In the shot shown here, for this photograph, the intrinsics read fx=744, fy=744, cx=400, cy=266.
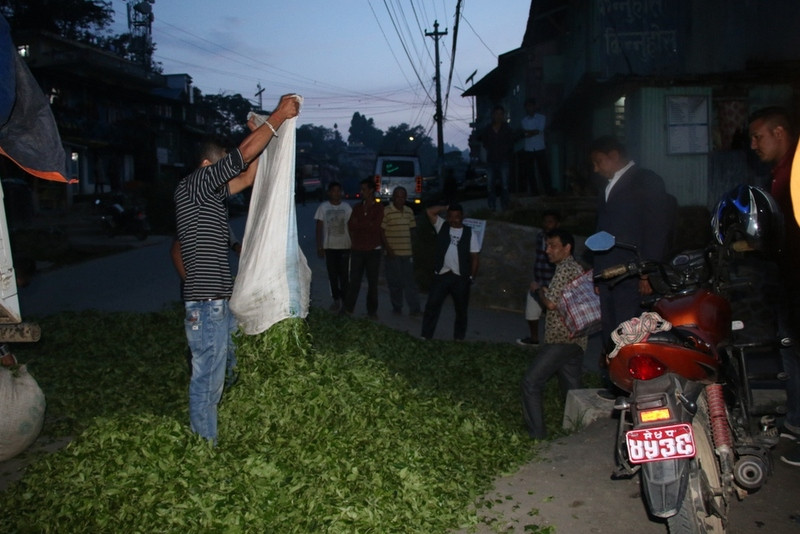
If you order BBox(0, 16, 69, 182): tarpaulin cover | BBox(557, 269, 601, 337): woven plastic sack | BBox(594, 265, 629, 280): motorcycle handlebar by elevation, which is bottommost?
BBox(557, 269, 601, 337): woven plastic sack

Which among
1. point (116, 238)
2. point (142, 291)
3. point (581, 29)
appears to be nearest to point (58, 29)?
point (116, 238)

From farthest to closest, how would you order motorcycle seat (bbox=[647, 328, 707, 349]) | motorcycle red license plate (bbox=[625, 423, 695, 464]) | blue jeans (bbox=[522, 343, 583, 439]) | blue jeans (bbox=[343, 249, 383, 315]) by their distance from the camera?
blue jeans (bbox=[343, 249, 383, 315]) → blue jeans (bbox=[522, 343, 583, 439]) → motorcycle seat (bbox=[647, 328, 707, 349]) → motorcycle red license plate (bbox=[625, 423, 695, 464])

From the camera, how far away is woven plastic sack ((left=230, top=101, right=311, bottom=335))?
181 inches

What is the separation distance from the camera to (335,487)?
3.98 meters

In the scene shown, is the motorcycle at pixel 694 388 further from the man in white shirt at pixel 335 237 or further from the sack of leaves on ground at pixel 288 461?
the man in white shirt at pixel 335 237

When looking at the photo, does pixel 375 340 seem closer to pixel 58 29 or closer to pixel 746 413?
pixel 746 413

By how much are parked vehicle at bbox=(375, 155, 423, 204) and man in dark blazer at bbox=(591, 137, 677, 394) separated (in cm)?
2227

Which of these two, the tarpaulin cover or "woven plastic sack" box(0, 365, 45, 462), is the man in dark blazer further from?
"woven plastic sack" box(0, 365, 45, 462)

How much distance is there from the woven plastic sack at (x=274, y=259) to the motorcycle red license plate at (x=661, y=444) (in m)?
2.30

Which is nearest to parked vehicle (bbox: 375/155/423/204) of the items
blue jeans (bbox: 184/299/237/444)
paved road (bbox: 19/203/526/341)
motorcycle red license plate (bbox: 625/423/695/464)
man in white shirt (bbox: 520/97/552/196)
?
paved road (bbox: 19/203/526/341)

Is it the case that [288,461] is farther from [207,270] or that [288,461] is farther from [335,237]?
[335,237]

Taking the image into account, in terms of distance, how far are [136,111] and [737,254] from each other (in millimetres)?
43667

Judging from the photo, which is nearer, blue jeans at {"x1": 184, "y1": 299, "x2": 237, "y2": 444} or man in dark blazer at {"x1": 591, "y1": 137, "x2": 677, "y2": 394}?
blue jeans at {"x1": 184, "y1": 299, "x2": 237, "y2": 444}

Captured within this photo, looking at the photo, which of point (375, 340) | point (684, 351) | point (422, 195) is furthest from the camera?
point (422, 195)
